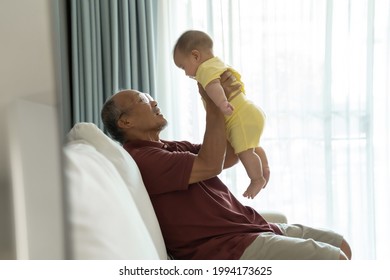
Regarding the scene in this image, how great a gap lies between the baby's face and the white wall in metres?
1.38

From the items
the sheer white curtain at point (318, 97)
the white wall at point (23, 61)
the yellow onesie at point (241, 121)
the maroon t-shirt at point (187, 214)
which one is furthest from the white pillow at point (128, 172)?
the sheer white curtain at point (318, 97)

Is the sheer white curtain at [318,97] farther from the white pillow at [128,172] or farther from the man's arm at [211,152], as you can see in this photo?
the white pillow at [128,172]

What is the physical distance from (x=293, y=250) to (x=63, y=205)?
4.00 ft

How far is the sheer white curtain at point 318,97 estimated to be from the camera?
2.68 meters

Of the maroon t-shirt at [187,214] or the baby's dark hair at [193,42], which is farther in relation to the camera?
the baby's dark hair at [193,42]

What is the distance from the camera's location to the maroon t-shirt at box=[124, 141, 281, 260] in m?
1.46

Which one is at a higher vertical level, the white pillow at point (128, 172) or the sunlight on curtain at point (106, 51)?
the sunlight on curtain at point (106, 51)

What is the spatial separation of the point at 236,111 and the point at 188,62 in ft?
0.70

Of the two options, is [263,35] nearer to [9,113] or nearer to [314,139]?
[314,139]

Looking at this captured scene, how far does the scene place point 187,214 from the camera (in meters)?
1.49

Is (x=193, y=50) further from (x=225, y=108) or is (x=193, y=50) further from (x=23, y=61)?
(x=23, y=61)

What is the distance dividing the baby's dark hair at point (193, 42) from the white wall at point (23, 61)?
1390mm

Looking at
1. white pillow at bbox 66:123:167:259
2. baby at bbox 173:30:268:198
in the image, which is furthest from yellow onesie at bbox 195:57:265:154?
white pillow at bbox 66:123:167:259

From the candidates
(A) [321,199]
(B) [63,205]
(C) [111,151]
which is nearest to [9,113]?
(B) [63,205]
